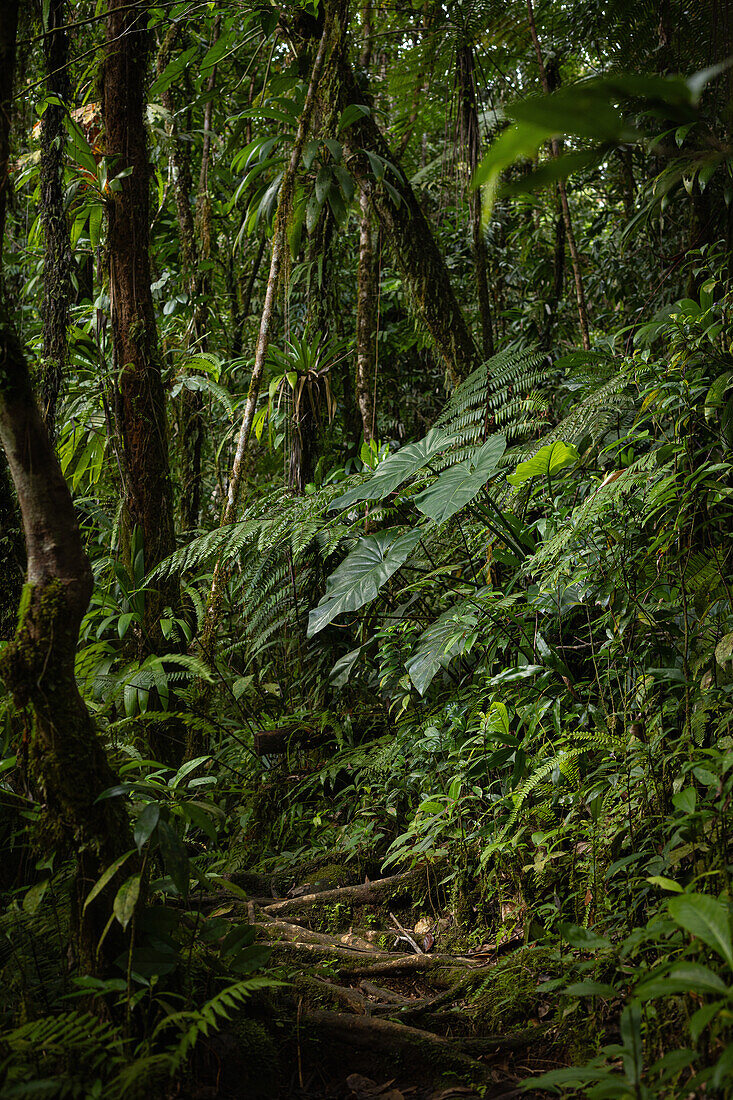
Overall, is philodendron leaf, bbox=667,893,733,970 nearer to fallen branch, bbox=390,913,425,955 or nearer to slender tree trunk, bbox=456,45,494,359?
fallen branch, bbox=390,913,425,955

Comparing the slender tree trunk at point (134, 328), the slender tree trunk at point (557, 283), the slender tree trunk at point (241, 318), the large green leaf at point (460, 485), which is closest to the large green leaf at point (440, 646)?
the large green leaf at point (460, 485)

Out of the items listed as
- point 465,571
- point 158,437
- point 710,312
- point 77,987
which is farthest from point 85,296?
point 77,987

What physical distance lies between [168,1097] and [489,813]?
117 cm

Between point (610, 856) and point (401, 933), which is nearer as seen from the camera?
point (610, 856)

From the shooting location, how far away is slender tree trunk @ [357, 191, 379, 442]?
402 cm

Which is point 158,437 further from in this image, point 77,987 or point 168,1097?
point 168,1097

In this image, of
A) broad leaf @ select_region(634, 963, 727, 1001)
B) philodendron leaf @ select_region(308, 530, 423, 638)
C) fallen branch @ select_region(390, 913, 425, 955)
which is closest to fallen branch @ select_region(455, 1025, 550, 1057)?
fallen branch @ select_region(390, 913, 425, 955)

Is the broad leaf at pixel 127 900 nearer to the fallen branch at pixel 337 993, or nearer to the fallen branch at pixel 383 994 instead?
the fallen branch at pixel 337 993

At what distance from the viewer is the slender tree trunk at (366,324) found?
13.2 feet

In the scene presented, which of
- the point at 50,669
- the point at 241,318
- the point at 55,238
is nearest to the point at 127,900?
the point at 50,669

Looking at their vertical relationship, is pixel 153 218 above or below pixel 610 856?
above

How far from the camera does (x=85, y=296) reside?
5.25 metres

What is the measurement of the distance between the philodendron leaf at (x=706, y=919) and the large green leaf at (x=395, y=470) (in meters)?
1.70

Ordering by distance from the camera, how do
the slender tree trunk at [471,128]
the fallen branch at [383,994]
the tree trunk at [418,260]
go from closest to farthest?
the fallen branch at [383,994] < the tree trunk at [418,260] < the slender tree trunk at [471,128]
